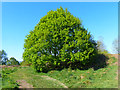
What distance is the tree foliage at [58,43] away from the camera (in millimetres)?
16766

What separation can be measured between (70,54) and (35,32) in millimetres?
6576

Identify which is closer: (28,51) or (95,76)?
(95,76)

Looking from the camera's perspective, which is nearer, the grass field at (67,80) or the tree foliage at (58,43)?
the grass field at (67,80)

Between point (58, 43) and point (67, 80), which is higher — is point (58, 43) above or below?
above

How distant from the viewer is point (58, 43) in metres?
17.4

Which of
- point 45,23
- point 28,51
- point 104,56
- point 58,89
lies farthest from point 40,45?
point 104,56

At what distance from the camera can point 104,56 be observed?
23.5 meters

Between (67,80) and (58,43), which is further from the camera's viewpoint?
(58,43)

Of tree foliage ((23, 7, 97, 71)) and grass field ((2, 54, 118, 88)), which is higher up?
tree foliage ((23, 7, 97, 71))

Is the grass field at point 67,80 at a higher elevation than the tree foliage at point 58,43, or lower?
lower

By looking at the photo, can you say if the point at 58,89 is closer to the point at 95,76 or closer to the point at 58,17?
the point at 95,76

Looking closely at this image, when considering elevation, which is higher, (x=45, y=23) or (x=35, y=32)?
(x=45, y=23)

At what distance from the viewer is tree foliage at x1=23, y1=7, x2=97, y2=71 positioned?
16.8m

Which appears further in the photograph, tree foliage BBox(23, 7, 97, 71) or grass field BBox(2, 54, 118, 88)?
tree foliage BBox(23, 7, 97, 71)
